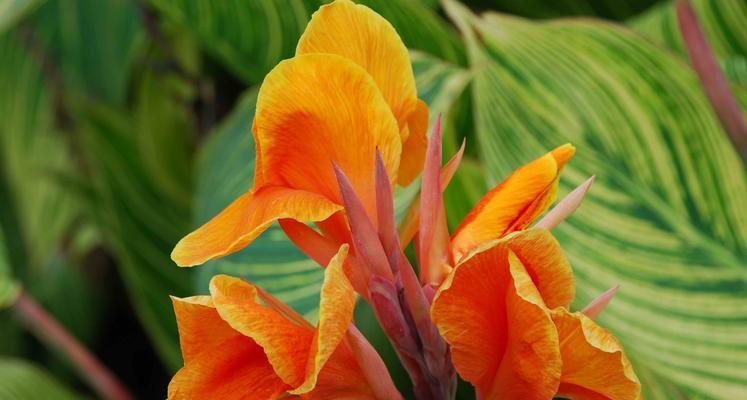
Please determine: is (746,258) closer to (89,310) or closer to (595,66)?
(595,66)

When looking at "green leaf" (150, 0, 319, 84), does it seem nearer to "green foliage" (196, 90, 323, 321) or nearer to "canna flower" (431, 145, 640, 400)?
"green foliage" (196, 90, 323, 321)

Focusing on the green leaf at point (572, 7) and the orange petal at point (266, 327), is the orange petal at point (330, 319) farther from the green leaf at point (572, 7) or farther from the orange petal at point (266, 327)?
the green leaf at point (572, 7)

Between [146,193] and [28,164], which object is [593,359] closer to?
[146,193]

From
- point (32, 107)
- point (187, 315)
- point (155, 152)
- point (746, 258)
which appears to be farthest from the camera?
point (32, 107)

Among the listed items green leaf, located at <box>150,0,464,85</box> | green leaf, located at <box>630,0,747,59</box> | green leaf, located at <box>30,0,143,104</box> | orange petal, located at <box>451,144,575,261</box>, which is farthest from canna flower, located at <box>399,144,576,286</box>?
green leaf, located at <box>30,0,143,104</box>

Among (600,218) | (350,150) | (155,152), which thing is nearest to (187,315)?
(350,150)
